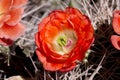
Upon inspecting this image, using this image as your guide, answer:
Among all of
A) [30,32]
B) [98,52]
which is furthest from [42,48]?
[30,32]

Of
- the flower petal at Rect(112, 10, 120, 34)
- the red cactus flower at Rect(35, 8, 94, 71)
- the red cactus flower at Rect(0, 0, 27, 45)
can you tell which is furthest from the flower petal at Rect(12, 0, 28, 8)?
the flower petal at Rect(112, 10, 120, 34)

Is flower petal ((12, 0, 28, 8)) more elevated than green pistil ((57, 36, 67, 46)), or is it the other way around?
flower petal ((12, 0, 28, 8))

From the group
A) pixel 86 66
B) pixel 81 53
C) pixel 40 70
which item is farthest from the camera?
pixel 40 70

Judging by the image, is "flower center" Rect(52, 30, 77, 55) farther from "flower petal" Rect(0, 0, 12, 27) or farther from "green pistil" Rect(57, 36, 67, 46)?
"flower petal" Rect(0, 0, 12, 27)

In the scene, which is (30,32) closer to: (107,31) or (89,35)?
(107,31)

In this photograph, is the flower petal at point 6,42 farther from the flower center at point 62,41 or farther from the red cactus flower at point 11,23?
the flower center at point 62,41

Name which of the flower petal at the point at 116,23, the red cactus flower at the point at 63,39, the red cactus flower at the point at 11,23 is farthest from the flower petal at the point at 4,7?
the flower petal at the point at 116,23
